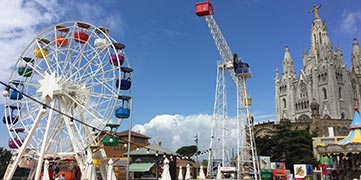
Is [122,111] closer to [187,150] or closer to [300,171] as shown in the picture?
[300,171]

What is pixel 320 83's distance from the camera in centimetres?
10512

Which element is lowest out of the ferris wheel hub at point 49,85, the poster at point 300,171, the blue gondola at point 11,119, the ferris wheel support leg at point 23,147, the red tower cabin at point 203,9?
the poster at point 300,171

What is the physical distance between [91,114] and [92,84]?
2.84 meters

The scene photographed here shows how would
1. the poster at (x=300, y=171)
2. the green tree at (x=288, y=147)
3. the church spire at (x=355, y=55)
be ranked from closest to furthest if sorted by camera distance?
the poster at (x=300, y=171) < the green tree at (x=288, y=147) < the church spire at (x=355, y=55)

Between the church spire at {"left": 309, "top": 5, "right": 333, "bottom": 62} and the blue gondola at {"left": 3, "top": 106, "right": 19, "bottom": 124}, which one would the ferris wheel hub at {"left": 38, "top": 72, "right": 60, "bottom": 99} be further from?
the church spire at {"left": 309, "top": 5, "right": 333, "bottom": 62}

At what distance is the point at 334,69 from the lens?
104 m

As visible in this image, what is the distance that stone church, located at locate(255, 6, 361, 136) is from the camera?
10138cm

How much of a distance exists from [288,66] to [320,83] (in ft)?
61.3

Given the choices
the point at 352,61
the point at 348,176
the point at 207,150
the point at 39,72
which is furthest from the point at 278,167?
the point at 352,61

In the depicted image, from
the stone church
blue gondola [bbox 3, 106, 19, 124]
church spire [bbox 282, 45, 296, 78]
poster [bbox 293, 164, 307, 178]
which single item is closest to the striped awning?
blue gondola [bbox 3, 106, 19, 124]

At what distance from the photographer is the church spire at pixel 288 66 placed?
4766 inches

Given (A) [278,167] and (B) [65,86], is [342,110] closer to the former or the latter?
(A) [278,167]

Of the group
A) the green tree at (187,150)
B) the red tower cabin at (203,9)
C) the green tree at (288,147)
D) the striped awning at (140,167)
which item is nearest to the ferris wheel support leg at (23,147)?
the striped awning at (140,167)

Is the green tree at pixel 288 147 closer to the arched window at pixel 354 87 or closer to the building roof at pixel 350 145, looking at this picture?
the building roof at pixel 350 145
